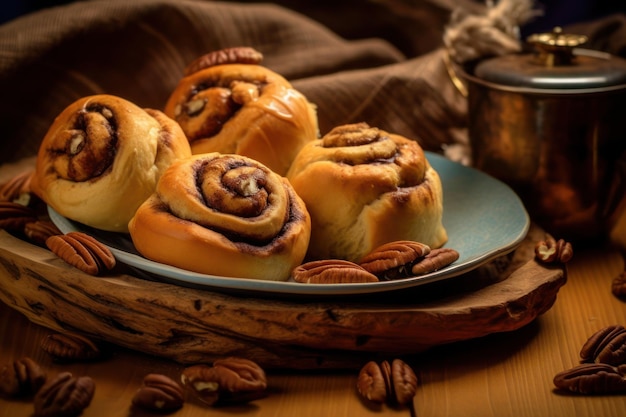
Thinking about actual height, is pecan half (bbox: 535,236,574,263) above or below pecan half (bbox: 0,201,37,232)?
below

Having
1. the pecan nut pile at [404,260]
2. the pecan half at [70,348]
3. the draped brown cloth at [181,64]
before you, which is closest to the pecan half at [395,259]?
the pecan nut pile at [404,260]

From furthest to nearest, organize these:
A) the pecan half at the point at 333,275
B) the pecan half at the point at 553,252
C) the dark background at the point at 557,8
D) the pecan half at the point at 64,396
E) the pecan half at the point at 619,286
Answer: the dark background at the point at 557,8 < the pecan half at the point at 619,286 < the pecan half at the point at 553,252 < the pecan half at the point at 333,275 < the pecan half at the point at 64,396

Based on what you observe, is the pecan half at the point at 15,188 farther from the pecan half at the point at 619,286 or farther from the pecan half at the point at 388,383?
the pecan half at the point at 619,286

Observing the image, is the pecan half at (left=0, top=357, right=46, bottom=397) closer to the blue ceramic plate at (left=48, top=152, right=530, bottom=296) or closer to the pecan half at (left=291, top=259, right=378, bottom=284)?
the blue ceramic plate at (left=48, top=152, right=530, bottom=296)

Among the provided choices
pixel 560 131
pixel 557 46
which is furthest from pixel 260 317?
pixel 557 46

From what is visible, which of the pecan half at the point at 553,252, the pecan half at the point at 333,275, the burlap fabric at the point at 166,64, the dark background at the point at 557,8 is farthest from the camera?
the dark background at the point at 557,8

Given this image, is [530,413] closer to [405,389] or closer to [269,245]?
[405,389]

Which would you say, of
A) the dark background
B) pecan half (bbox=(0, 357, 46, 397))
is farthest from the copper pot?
pecan half (bbox=(0, 357, 46, 397))
